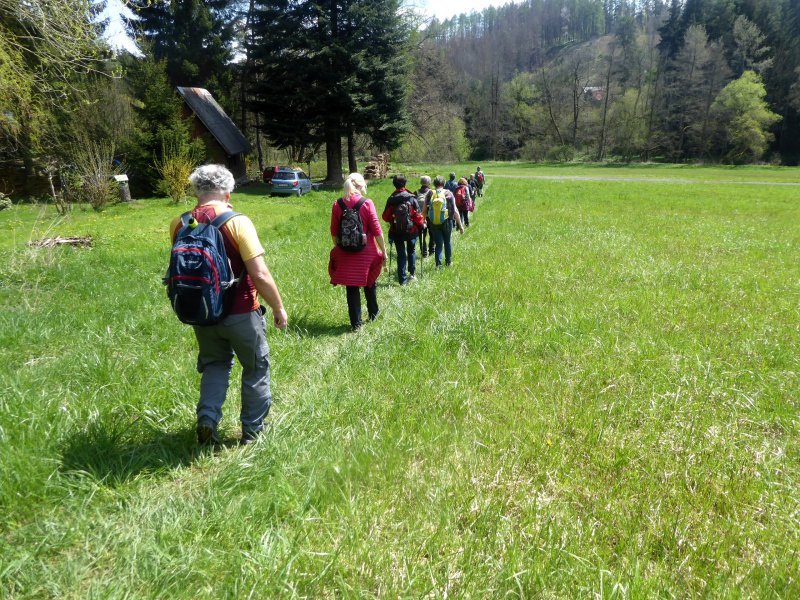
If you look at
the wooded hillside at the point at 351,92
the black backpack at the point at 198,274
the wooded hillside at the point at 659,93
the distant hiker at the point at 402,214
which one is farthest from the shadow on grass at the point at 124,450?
the wooded hillside at the point at 659,93

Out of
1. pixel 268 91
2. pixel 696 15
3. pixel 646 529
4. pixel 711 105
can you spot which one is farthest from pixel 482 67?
pixel 646 529

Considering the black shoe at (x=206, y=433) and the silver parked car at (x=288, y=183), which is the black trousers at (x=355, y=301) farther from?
the silver parked car at (x=288, y=183)

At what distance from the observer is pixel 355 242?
229 inches

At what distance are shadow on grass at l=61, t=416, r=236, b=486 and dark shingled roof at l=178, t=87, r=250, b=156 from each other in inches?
1200

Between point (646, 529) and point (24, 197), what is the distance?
109 ft

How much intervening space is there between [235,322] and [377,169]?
34145 mm

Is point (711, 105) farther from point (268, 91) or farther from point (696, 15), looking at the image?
point (268, 91)

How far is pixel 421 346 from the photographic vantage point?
201 inches

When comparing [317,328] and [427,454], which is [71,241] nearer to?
[317,328]

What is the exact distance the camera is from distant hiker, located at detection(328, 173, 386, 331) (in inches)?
228

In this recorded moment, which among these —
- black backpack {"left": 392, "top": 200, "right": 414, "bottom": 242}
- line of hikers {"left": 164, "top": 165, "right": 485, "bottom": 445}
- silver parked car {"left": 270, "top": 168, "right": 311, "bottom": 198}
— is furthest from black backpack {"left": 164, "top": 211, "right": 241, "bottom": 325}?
silver parked car {"left": 270, "top": 168, "right": 311, "bottom": 198}

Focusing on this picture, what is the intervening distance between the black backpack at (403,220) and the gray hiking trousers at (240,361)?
464 centimetres

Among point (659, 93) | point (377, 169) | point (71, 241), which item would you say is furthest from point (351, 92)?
point (659, 93)

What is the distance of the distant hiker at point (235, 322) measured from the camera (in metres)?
3.21
